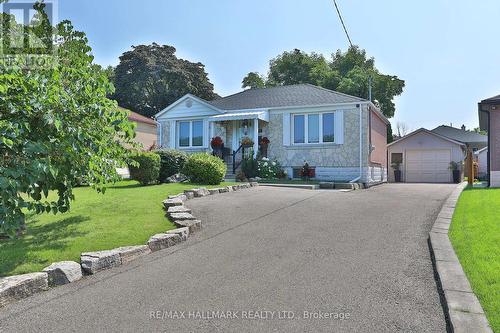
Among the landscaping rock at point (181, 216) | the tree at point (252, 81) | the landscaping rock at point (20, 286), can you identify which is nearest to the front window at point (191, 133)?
the landscaping rock at point (181, 216)

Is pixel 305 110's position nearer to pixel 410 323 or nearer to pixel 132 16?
pixel 132 16

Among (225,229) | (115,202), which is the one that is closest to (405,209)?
(225,229)

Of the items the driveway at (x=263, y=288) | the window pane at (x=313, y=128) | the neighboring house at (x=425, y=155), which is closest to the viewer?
the driveway at (x=263, y=288)

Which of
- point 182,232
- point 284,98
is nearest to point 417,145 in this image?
point 284,98

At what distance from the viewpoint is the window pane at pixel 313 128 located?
17.2m

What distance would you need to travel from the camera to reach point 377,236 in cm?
584

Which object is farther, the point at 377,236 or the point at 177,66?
the point at 177,66

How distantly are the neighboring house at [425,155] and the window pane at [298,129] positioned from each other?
11037 millimetres

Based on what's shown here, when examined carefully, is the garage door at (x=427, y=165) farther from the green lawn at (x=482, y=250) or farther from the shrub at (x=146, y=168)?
the shrub at (x=146, y=168)

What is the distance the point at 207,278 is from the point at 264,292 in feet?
2.43

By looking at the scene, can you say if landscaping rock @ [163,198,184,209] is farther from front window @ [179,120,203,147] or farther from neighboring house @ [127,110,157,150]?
neighboring house @ [127,110,157,150]

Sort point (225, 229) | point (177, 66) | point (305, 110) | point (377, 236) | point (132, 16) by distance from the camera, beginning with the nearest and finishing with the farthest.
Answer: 1. point (377, 236)
2. point (225, 229)
3. point (132, 16)
4. point (305, 110)
5. point (177, 66)

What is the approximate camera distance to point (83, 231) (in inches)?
229

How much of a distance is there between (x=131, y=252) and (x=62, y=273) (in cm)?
97
